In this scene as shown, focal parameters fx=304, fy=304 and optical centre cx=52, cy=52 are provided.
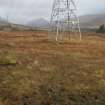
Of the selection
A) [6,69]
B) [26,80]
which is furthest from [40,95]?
[6,69]

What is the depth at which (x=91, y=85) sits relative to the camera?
17.5 meters

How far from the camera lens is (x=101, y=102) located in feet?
51.5

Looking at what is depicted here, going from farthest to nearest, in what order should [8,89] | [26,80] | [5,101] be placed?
1. [26,80]
2. [8,89]
3. [5,101]

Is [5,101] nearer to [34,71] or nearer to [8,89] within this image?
[8,89]

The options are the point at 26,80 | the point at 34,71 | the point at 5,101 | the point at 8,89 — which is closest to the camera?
the point at 5,101

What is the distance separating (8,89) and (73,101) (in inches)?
141

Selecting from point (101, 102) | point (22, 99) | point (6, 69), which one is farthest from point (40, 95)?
point (6, 69)

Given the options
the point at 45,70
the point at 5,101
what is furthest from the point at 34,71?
the point at 5,101

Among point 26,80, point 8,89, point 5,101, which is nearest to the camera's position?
point 5,101

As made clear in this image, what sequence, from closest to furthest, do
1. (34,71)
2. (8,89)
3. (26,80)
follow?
1. (8,89)
2. (26,80)
3. (34,71)

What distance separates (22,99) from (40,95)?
3.31ft

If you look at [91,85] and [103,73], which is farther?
[103,73]

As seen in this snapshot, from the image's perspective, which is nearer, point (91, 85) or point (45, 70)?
point (91, 85)

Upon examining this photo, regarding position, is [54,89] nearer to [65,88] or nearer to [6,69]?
[65,88]
